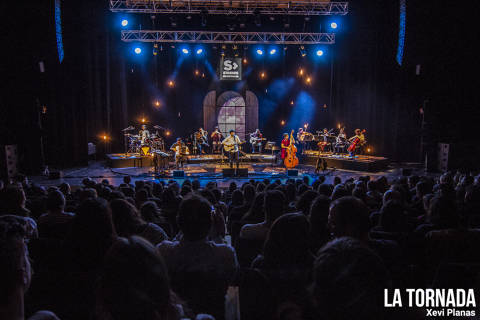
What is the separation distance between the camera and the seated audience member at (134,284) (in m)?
0.99

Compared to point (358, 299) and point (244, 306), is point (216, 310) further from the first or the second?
Result: point (358, 299)

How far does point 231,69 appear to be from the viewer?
634 inches

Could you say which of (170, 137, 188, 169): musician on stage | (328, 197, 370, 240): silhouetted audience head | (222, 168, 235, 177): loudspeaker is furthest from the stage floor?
(328, 197, 370, 240): silhouetted audience head

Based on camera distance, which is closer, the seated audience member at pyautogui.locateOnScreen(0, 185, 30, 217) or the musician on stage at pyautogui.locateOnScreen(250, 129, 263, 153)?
the seated audience member at pyautogui.locateOnScreen(0, 185, 30, 217)

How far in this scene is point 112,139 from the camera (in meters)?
15.7

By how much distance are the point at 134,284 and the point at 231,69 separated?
15864 mm

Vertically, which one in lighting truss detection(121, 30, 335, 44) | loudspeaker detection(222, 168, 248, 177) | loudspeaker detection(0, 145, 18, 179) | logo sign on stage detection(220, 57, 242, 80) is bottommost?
loudspeaker detection(222, 168, 248, 177)

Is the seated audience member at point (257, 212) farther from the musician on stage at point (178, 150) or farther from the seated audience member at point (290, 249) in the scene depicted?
the musician on stage at point (178, 150)

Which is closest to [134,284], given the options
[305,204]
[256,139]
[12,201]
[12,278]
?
[12,278]

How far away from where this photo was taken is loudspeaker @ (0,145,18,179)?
10.4 meters

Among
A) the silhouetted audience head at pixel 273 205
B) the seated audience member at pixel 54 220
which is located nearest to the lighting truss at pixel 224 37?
the seated audience member at pixel 54 220

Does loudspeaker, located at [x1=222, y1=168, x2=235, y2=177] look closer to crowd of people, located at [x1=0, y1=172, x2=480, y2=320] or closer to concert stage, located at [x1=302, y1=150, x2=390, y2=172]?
concert stage, located at [x1=302, y1=150, x2=390, y2=172]

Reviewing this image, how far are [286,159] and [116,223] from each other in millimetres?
10987

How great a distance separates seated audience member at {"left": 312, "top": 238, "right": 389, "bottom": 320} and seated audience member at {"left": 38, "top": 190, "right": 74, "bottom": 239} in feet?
9.37
